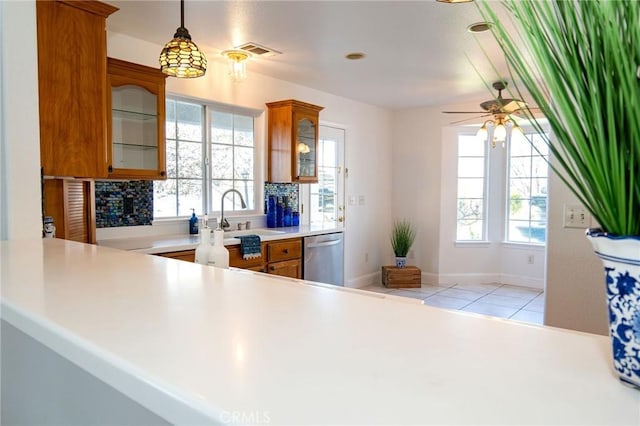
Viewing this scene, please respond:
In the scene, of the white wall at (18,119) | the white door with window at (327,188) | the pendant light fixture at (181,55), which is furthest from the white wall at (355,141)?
the white wall at (18,119)

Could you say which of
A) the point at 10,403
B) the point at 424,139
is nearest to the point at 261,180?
the point at 424,139

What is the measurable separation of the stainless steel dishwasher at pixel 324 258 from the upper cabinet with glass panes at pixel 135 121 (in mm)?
1458

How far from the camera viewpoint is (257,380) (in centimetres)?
48

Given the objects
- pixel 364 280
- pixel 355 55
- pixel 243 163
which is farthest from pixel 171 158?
pixel 364 280

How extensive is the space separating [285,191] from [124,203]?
5.70 ft

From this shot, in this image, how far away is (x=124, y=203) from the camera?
3.17m

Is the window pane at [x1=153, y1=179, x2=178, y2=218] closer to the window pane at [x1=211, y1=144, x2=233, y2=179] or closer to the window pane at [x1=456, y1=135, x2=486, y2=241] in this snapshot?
the window pane at [x1=211, y1=144, x2=233, y2=179]

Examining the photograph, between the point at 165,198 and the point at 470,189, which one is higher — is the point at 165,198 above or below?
below

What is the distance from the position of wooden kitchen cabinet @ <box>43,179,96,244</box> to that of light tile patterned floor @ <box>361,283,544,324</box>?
11.1 feet

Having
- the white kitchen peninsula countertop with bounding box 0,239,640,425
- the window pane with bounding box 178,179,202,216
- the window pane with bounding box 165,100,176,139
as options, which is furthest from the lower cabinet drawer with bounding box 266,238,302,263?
the white kitchen peninsula countertop with bounding box 0,239,640,425

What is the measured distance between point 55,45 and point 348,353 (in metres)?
2.47

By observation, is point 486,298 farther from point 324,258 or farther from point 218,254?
point 218,254

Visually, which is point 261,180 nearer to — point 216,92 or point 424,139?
point 216,92

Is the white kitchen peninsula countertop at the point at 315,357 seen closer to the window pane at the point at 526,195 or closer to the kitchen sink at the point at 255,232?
the kitchen sink at the point at 255,232
